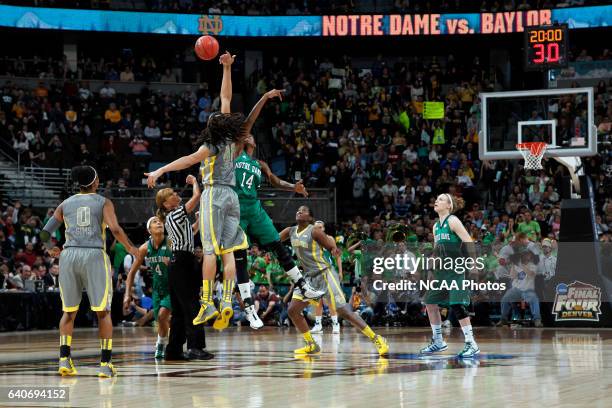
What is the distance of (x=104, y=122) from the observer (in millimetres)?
31609

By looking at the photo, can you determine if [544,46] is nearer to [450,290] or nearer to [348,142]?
[348,142]

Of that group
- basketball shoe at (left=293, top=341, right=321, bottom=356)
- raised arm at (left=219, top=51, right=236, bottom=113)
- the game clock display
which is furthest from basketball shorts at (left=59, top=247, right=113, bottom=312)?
the game clock display

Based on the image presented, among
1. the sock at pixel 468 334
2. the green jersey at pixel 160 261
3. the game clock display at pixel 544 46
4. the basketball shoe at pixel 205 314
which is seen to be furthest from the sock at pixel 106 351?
the game clock display at pixel 544 46

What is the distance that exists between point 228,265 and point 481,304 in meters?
12.5

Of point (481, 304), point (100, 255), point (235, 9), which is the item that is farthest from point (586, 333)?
point (235, 9)

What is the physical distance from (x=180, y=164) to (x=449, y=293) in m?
4.83

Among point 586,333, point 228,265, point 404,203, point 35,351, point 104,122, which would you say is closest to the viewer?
point 228,265

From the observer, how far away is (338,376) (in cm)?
988

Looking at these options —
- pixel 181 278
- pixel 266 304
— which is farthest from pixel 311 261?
pixel 266 304

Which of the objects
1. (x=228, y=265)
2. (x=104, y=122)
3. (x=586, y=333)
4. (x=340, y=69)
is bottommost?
(x=586, y=333)

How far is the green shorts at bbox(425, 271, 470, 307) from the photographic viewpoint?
12.8 meters

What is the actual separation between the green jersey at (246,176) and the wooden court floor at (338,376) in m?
1.85

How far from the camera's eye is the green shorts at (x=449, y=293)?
42.0ft

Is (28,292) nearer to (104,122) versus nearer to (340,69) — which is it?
(104,122)
